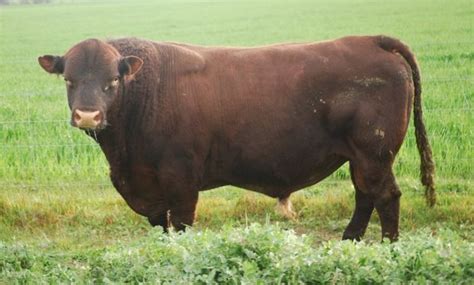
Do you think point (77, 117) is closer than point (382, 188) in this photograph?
Yes

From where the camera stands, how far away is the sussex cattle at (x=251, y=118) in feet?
22.8

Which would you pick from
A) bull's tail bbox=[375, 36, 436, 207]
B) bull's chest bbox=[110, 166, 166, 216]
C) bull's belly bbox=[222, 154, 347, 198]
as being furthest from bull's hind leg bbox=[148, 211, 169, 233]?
bull's tail bbox=[375, 36, 436, 207]

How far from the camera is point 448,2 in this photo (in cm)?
3334

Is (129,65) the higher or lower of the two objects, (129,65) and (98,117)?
the higher

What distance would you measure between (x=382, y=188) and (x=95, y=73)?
2851mm

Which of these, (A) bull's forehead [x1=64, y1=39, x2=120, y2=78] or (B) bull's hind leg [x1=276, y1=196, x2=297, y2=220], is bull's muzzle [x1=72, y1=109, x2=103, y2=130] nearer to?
(A) bull's forehead [x1=64, y1=39, x2=120, y2=78]

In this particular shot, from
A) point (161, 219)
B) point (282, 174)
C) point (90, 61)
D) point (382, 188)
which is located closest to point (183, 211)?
point (161, 219)

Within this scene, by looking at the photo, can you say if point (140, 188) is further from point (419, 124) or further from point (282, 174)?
point (419, 124)

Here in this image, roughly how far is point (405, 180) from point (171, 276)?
5280 millimetres

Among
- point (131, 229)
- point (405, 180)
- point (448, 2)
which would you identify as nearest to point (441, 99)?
point (405, 180)

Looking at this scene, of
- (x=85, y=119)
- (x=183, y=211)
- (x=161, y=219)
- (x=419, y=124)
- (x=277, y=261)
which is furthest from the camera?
(x=419, y=124)

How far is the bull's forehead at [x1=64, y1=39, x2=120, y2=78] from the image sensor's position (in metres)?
6.59

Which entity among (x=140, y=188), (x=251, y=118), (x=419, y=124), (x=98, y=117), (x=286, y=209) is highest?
(x=98, y=117)

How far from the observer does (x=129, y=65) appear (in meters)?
6.68
